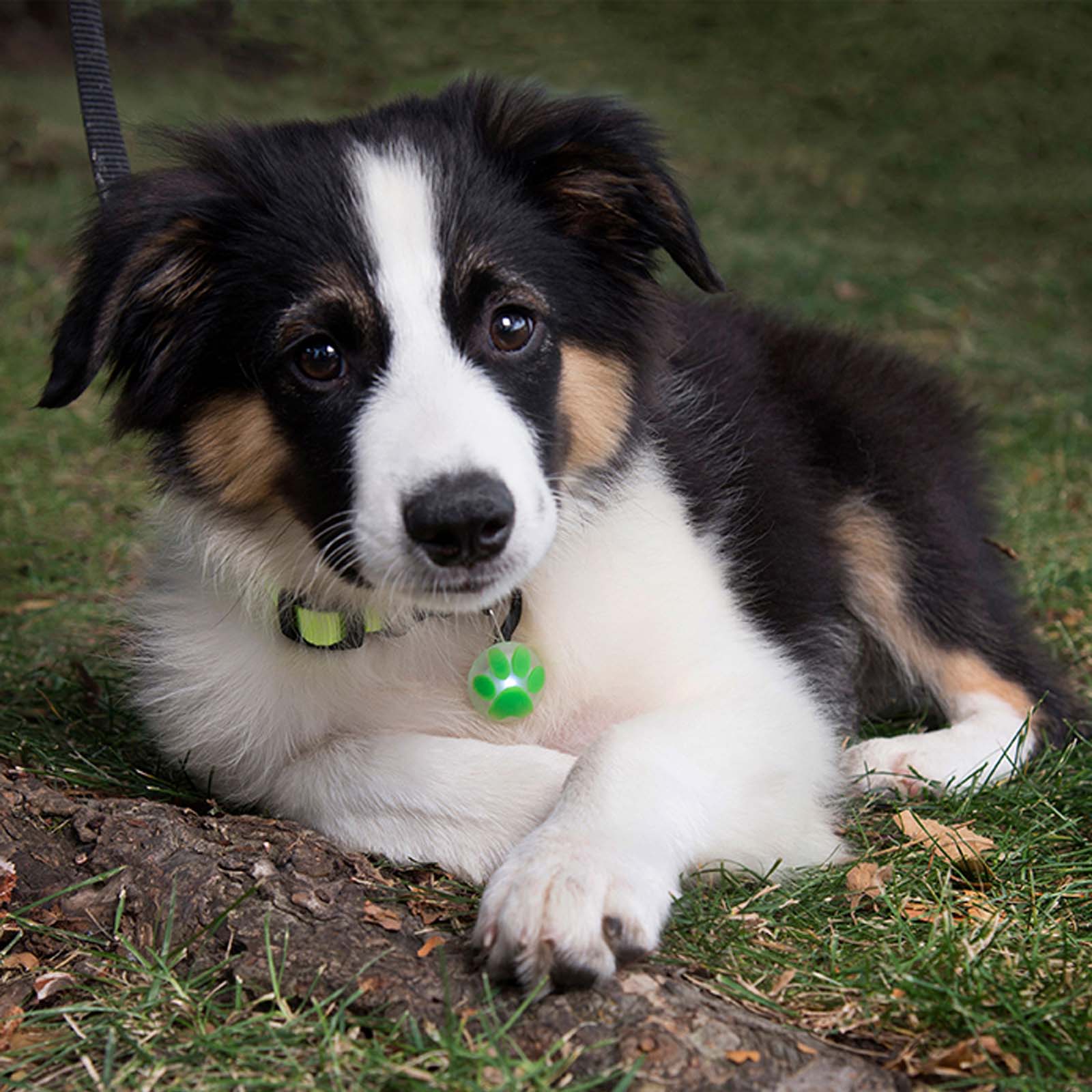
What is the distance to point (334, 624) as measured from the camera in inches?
116

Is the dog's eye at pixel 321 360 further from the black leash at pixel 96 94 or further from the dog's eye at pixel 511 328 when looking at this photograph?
the black leash at pixel 96 94

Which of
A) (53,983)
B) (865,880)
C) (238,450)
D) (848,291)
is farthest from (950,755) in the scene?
(848,291)

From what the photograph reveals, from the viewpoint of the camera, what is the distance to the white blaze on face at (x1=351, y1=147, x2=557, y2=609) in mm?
2398

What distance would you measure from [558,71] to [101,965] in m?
9.51

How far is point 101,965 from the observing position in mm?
2383

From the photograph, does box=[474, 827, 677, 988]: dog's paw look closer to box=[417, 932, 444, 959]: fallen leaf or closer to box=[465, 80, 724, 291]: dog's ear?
box=[417, 932, 444, 959]: fallen leaf

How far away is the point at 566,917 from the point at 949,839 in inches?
42.7

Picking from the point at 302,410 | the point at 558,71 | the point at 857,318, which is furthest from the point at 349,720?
the point at 558,71

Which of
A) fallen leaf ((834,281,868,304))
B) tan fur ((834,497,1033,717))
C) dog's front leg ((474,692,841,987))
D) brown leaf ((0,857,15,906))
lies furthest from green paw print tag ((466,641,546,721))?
fallen leaf ((834,281,868,304))

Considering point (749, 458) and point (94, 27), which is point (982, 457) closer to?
point (749, 458)

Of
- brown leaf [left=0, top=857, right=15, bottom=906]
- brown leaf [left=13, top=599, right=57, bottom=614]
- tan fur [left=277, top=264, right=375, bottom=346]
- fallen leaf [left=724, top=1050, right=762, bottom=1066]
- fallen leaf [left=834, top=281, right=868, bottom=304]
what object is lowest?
brown leaf [left=13, top=599, right=57, bottom=614]

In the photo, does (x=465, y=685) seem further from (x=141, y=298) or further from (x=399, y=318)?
(x=141, y=298)

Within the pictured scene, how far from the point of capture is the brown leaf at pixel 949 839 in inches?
111

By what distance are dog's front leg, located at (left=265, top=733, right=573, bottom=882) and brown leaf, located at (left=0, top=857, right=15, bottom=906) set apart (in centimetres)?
53
